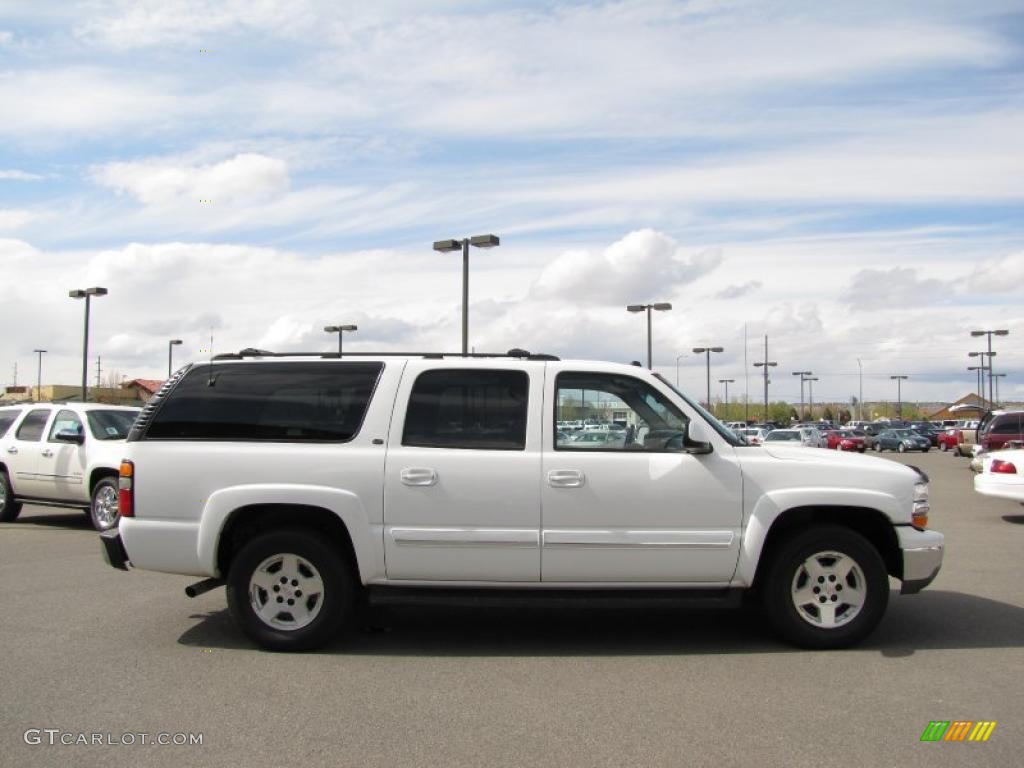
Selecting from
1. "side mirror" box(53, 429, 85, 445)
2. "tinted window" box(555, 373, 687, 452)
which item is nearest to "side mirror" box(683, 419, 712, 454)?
"tinted window" box(555, 373, 687, 452)

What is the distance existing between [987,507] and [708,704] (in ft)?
43.7

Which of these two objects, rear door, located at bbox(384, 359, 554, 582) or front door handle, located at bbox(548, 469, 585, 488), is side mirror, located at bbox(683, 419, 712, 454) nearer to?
front door handle, located at bbox(548, 469, 585, 488)

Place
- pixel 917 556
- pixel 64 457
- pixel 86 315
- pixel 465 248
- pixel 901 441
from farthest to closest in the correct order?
pixel 901 441 → pixel 86 315 → pixel 465 248 → pixel 64 457 → pixel 917 556

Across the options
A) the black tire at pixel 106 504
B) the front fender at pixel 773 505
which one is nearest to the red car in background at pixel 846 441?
the black tire at pixel 106 504

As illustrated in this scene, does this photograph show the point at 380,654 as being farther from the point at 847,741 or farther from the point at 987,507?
the point at 987,507

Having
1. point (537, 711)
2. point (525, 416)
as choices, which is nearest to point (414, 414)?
point (525, 416)

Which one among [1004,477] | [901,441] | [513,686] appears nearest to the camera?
[513,686]

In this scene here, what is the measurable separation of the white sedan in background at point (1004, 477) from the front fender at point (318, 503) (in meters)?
10.7

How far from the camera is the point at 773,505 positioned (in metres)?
6.07

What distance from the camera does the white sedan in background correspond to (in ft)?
44.0

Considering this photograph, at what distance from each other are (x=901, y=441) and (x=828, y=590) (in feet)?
156

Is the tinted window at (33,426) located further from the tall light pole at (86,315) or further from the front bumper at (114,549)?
the tall light pole at (86,315)

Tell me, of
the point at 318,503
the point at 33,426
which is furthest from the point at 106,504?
the point at 318,503

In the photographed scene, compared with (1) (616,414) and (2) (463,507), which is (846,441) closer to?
(1) (616,414)
